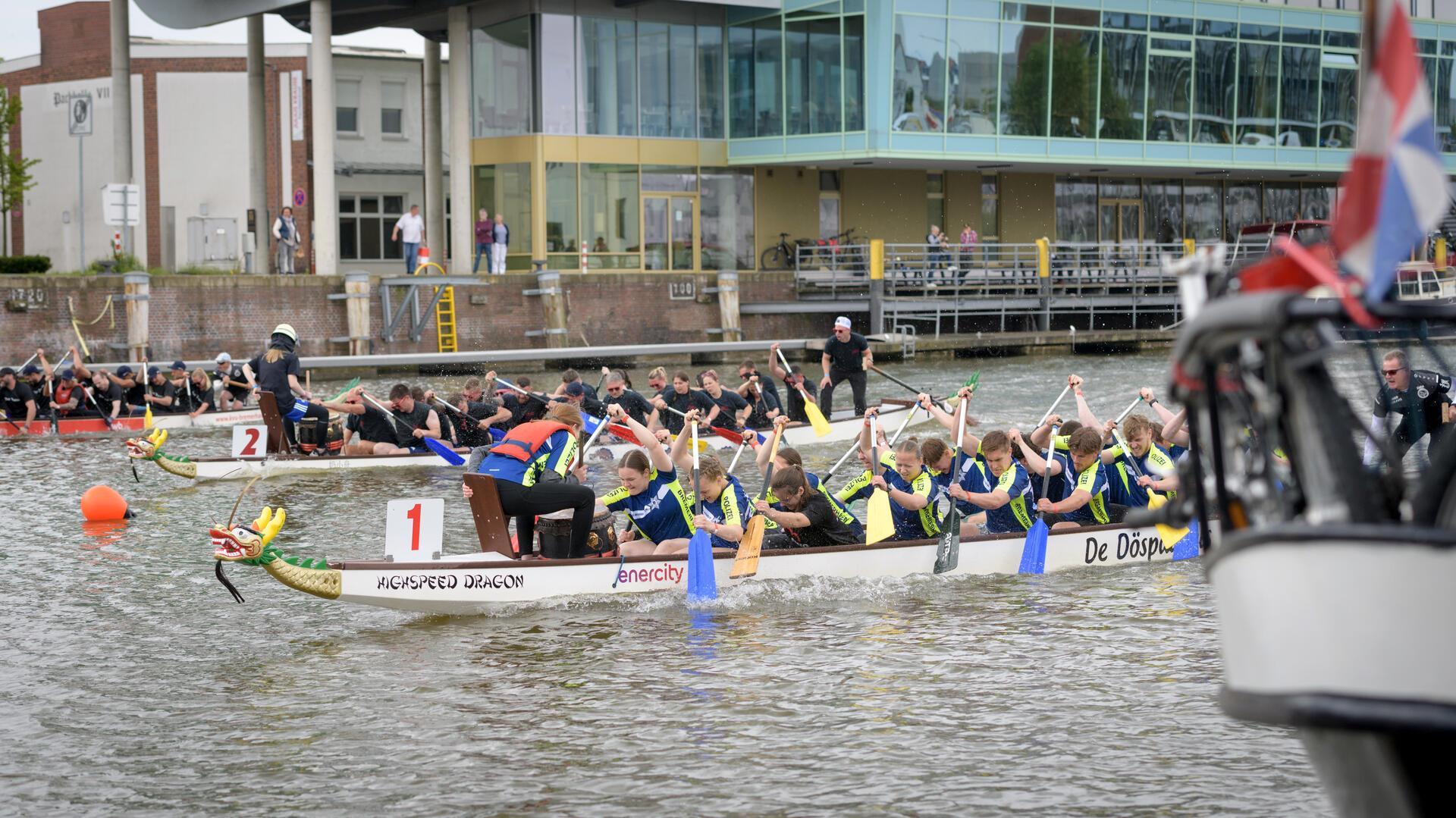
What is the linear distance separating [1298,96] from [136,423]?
35.4 meters

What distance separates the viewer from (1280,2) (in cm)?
4691

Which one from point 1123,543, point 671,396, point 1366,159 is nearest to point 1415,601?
point 1366,159

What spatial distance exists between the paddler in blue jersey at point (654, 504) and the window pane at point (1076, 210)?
38634mm

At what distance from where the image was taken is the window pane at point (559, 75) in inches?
1577

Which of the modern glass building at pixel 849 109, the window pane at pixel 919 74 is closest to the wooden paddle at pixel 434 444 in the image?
the modern glass building at pixel 849 109

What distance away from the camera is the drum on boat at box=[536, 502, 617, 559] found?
1253 centimetres

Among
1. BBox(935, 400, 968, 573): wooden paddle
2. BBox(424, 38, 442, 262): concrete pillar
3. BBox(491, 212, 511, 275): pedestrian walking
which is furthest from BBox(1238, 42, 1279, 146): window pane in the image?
BBox(935, 400, 968, 573): wooden paddle

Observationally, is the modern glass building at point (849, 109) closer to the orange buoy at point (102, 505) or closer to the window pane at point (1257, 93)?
the window pane at point (1257, 93)

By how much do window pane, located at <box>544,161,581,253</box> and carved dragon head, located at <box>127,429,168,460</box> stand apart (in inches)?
865

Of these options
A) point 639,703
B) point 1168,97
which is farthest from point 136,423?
point 1168,97

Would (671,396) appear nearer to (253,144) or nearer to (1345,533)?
(1345,533)

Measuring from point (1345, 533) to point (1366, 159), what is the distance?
4.04ft

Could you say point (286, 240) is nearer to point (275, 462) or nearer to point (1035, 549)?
point (275, 462)

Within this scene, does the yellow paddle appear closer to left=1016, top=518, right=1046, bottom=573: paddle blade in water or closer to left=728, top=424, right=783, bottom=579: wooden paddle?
left=728, top=424, right=783, bottom=579: wooden paddle
